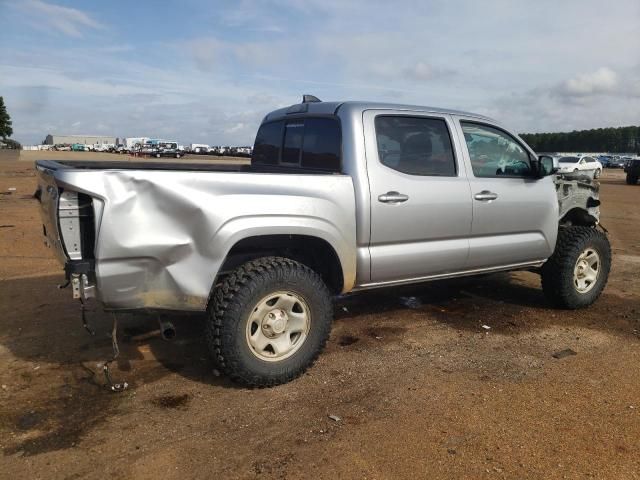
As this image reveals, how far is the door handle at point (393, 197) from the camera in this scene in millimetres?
4039

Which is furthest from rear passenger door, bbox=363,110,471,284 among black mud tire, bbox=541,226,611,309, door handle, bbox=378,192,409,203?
black mud tire, bbox=541,226,611,309

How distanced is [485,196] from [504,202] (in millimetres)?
279

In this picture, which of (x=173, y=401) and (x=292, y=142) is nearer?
(x=173, y=401)

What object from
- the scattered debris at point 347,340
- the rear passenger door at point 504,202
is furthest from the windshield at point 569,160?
the scattered debris at point 347,340

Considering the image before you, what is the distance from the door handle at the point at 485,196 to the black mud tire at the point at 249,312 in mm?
1664

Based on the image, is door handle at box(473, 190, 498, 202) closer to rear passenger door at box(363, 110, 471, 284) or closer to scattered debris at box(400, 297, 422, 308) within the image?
rear passenger door at box(363, 110, 471, 284)

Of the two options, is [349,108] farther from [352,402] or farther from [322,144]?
[352,402]

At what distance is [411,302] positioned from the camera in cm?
588

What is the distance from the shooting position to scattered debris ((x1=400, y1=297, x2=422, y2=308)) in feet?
18.9

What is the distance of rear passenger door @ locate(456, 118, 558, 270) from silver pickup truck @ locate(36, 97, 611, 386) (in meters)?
0.01

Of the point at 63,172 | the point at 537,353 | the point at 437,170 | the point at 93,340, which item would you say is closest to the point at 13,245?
the point at 93,340

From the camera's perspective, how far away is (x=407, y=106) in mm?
4516

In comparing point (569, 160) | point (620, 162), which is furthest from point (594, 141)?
point (569, 160)

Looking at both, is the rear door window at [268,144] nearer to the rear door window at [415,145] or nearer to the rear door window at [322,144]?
the rear door window at [322,144]
